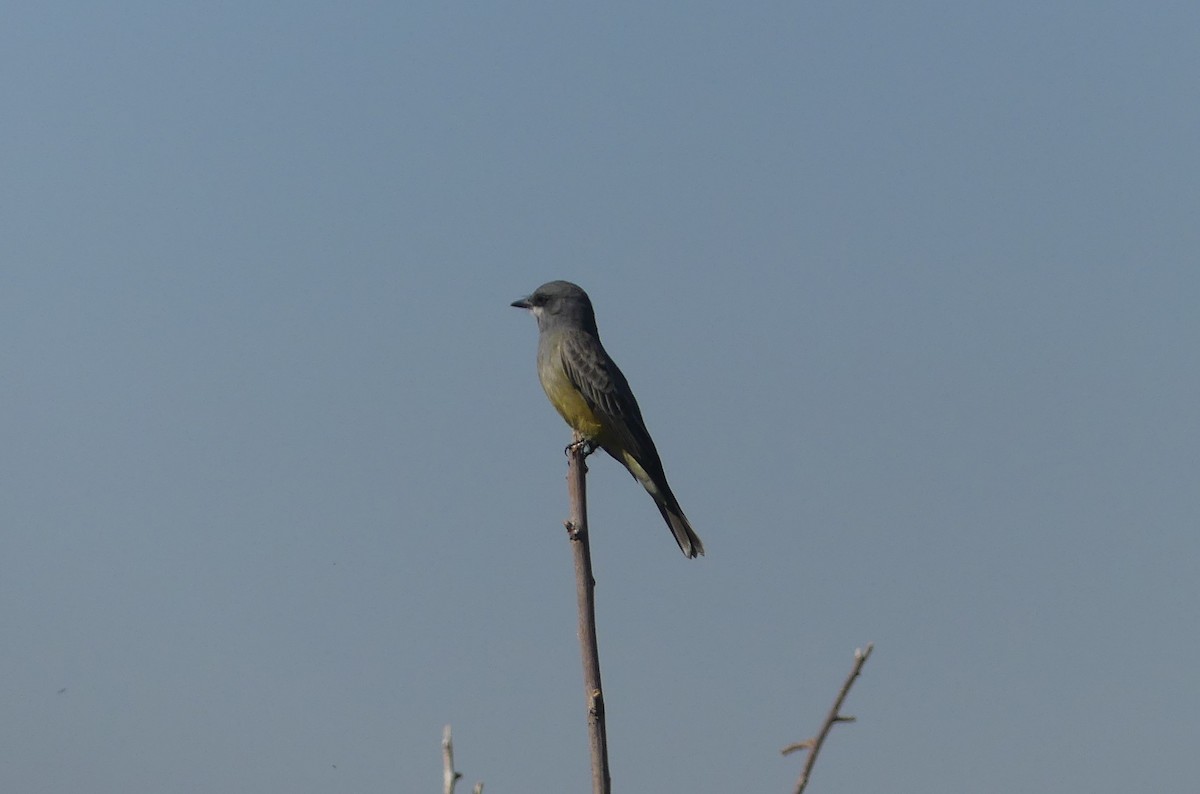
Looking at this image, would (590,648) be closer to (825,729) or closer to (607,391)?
(825,729)

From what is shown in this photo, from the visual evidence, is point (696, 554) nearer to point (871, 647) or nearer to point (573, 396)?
point (573, 396)

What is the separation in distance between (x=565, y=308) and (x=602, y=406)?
1.36 m

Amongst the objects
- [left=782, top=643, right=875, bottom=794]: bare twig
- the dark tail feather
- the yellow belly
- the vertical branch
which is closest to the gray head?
the yellow belly

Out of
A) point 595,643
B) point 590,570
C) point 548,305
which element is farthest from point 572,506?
point 548,305

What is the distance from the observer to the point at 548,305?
12367mm

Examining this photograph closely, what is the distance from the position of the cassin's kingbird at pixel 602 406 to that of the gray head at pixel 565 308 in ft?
0.32

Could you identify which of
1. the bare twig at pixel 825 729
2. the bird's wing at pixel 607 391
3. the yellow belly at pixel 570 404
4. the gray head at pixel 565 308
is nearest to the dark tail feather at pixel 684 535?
the bird's wing at pixel 607 391

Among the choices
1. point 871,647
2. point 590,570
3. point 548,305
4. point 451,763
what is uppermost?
point 548,305

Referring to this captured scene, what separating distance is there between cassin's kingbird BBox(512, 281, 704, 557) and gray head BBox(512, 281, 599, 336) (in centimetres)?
10

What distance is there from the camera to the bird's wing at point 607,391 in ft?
36.6

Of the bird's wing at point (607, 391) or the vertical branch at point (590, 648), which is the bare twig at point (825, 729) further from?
the bird's wing at point (607, 391)

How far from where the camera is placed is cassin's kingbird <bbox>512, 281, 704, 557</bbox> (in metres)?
11.0

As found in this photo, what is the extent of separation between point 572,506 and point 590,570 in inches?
22.5

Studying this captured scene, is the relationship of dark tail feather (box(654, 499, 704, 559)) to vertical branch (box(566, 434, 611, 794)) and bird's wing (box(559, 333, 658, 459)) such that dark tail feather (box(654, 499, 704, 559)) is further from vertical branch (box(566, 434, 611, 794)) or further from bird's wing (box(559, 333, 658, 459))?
vertical branch (box(566, 434, 611, 794))
